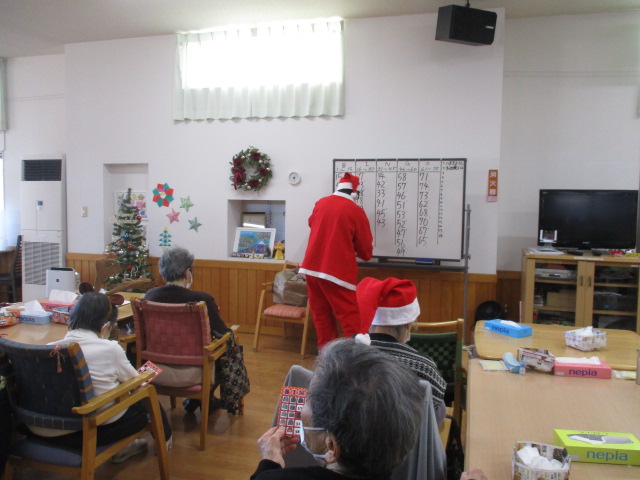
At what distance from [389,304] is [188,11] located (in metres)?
3.97

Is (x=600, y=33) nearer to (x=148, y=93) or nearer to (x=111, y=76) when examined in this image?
(x=148, y=93)

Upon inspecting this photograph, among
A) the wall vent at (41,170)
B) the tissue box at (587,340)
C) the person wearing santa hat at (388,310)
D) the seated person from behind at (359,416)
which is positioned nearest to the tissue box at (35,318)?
the person wearing santa hat at (388,310)

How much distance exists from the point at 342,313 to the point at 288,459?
2136 millimetres

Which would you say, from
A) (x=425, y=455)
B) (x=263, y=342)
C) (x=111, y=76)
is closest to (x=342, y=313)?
(x=263, y=342)

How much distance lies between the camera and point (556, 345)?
2318 mm

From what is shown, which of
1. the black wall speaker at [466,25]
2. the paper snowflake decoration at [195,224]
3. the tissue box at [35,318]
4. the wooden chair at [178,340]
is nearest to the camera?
the wooden chair at [178,340]

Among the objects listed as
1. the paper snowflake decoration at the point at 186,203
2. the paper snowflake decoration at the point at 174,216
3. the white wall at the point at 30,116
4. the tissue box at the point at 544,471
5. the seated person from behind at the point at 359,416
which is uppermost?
the white wall at the point at 30,116

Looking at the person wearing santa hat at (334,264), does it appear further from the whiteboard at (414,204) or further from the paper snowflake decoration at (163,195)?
the paper snowflake decoration at (163,195)

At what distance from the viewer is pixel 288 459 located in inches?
54.4

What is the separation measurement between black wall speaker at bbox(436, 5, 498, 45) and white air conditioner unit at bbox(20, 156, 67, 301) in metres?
4.77

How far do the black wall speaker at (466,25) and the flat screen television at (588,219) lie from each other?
5.03ft

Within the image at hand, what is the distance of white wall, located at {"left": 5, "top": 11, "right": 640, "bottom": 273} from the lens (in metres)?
4.38

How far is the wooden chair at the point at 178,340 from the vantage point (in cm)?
246

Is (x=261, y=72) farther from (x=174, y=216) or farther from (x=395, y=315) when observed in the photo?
(x=395, y=315)
